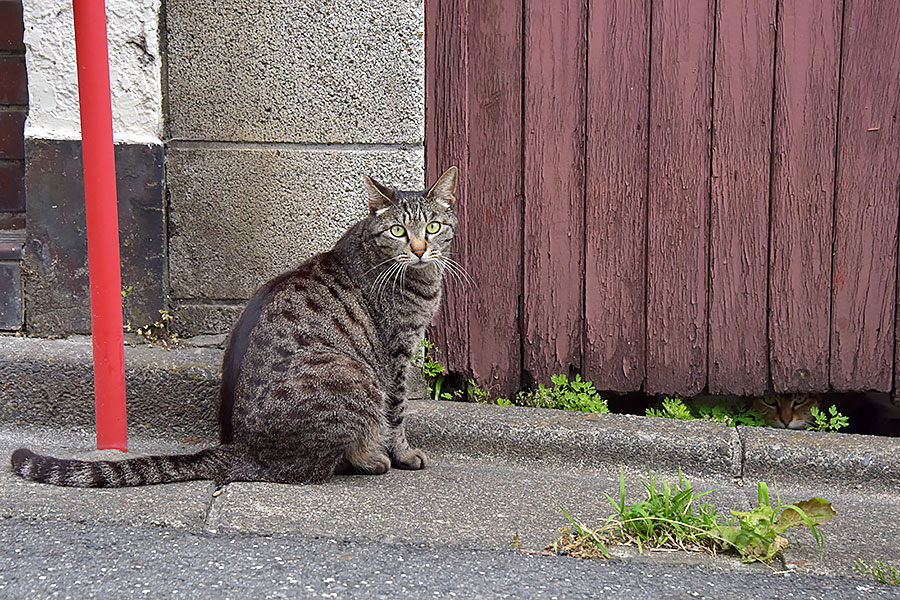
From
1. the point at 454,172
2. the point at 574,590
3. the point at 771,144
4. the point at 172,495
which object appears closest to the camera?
the point at 574,590

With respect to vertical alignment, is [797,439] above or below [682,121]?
below

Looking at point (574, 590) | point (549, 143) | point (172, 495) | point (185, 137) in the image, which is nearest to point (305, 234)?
point (185, 137)

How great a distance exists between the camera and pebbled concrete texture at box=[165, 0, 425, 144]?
321 cm

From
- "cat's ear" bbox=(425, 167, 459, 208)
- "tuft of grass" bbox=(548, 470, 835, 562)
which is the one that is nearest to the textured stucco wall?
"cat's ear" bbox=(425, 167, 459, 208)

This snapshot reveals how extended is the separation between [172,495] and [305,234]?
4.28 ft

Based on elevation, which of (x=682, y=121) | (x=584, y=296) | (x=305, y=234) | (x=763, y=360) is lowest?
(x=763, y=360)

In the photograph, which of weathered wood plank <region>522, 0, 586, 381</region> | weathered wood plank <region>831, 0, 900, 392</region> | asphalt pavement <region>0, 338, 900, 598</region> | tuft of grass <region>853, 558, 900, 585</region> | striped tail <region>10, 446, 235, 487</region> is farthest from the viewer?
weathered wood plank <region>522, 0, 586, 381</region>

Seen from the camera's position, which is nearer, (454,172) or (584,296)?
(454,172)

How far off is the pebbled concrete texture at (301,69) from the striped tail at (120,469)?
1.42 m

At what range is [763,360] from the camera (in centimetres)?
328

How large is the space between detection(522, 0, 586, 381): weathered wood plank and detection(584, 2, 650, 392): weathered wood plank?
0.15 ft

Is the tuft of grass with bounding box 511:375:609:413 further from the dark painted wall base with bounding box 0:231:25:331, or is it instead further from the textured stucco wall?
the dark painted wall base with bounding box 0:231:25:331

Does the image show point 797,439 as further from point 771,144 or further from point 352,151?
point 352,151

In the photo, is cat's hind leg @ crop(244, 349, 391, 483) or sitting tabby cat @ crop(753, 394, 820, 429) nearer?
cat's hind leg @ crop(244, 349, 391, 483)
